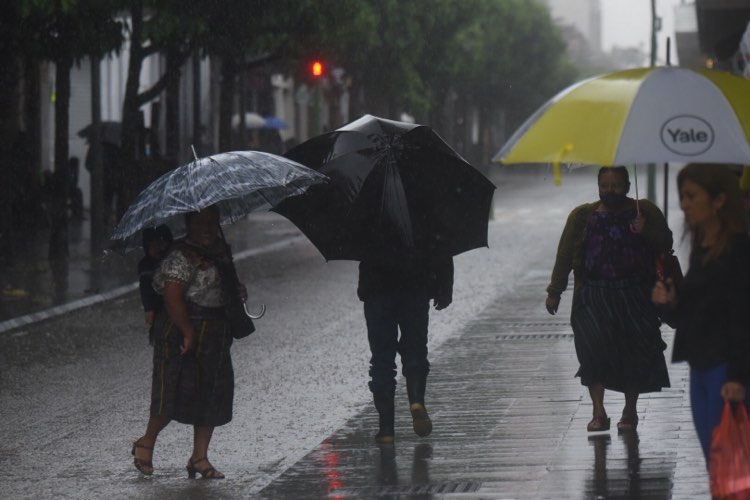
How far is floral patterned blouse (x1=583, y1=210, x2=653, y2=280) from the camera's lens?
8.47 m

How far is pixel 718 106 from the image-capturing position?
676cm

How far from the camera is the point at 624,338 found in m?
8.59

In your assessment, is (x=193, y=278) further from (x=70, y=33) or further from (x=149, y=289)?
(x=70, y=33)

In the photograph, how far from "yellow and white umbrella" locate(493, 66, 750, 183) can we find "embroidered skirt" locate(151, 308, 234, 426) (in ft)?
5.54

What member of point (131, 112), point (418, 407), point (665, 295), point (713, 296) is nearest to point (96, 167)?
point (131, 112)

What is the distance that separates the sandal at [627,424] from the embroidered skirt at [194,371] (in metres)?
2.28

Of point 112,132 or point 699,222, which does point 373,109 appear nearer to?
point 112,132

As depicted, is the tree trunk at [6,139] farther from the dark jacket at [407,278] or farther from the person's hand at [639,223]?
the person's hand at [639,223]

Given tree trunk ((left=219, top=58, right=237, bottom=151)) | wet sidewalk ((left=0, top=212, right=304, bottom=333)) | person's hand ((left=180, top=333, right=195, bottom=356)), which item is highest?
person's hand ((left=180, top=333, right=195, bottom=356))

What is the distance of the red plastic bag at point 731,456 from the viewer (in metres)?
5.52

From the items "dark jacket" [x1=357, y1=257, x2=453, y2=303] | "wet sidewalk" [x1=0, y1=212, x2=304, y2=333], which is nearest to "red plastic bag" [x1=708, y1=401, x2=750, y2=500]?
"dark jacket" [x1=357, y1=257, x2=453, y2=303]

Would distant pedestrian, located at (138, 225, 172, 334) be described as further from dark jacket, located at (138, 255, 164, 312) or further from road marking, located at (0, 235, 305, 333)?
road marking, located at (0, 235, 305, 333)

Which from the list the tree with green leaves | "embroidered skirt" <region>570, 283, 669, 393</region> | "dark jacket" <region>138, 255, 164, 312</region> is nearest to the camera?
"dark jacket" <region>138, 255, 164, 312</region>

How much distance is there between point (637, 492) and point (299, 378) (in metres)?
4.69
